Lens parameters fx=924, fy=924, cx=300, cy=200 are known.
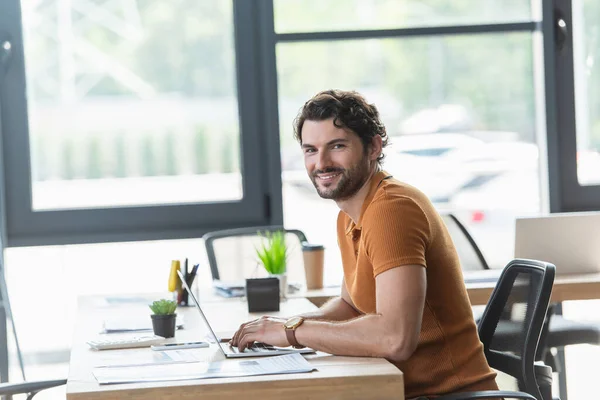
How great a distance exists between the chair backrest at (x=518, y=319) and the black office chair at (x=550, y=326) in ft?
3.31

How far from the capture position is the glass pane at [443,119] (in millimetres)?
5352

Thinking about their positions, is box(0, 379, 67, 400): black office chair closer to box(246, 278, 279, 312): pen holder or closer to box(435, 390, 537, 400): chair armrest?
box(246, 278, 279, 312): pen holder

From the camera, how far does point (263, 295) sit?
10.6ft

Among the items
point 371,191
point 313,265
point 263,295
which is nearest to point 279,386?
point 371,191

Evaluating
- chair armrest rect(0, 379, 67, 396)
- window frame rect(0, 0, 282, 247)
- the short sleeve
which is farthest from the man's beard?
window frame rect(0, 0, 282, 247)

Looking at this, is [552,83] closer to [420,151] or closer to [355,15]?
[420,151]

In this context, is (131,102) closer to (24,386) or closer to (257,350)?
(24,386)

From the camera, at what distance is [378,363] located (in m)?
2.13

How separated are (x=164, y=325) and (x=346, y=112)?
0.81 metres

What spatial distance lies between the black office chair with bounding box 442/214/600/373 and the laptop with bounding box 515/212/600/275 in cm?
21

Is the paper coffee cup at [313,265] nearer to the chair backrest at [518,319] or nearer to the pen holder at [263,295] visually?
the pen holder at [263,295]

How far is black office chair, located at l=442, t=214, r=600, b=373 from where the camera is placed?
4.08 metres

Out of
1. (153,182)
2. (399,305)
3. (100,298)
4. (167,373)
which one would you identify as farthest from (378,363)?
(153,182)

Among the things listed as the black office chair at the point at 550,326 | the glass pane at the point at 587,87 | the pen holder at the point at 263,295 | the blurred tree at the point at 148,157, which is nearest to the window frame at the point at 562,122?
the glass pane at the point at 587,87
